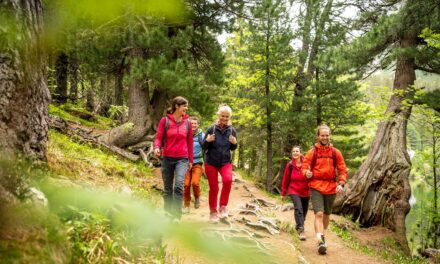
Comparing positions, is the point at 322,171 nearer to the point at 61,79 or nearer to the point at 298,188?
the point at 298,188

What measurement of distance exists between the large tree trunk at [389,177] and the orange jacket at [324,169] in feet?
21.2

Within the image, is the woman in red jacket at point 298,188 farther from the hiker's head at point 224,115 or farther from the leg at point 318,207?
the hiker's head at point 224,115

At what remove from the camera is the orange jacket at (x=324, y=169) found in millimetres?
6430

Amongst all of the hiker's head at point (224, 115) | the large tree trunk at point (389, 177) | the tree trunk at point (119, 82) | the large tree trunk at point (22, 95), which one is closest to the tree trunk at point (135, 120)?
the tree trunk at point (119, 82)

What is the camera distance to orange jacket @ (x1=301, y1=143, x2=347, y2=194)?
6430mm

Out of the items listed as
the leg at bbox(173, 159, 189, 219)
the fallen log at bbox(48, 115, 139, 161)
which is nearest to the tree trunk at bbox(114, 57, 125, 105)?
the fallen log at bbox(48, 115, 139, 161)

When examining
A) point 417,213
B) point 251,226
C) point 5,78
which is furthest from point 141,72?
point 417,213

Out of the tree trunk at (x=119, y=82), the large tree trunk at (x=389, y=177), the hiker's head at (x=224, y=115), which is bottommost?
the large tree trunk at (x=389, y=177)

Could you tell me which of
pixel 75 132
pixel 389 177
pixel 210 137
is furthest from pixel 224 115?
pixel 389 177

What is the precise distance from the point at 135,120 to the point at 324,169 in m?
9.24

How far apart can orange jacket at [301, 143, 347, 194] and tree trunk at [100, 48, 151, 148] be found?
26.9 ft

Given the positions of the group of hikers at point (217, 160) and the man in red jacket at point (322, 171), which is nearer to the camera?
the group of hikers at point (217, 160)

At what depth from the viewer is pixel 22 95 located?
112 inches

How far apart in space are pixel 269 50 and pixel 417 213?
1074 centimetres
